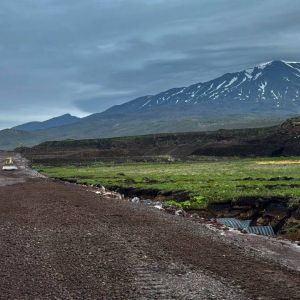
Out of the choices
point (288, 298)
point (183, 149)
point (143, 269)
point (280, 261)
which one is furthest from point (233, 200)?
point (183, 149)

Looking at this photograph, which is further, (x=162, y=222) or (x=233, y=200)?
(x=233, y=200)

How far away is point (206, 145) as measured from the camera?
149 metres

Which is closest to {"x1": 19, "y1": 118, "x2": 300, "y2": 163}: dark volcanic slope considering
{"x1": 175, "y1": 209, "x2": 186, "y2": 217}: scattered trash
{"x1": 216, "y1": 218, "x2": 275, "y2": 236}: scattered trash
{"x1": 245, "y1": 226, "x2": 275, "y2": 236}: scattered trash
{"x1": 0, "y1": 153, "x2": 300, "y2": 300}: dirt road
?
{"x1": 175, "y1": 209, "x2": 186, "y2": 217}: scattered trash

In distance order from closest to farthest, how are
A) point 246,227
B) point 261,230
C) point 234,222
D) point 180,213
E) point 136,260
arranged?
point 136,260, point 261,230, point 246,227, point 234,222, point 180,213

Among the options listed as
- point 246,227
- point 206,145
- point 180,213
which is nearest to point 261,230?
point 246,227

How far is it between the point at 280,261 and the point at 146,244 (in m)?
5.36

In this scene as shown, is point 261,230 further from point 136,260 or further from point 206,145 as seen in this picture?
point 206,145

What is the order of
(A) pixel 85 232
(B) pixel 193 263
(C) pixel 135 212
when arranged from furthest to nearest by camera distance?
(C) pixel 135 212, (A) pixel 85 232, (B) pixel 193 263

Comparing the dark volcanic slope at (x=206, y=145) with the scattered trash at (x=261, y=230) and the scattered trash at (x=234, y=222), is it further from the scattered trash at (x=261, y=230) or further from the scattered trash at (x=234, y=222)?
the scattered trash at (x=261, y=230)

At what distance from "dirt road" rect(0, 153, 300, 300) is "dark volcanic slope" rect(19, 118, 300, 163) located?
10031cm

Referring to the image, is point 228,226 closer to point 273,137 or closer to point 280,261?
point 280,261

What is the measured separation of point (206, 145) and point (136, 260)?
432ft

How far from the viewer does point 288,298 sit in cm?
1386

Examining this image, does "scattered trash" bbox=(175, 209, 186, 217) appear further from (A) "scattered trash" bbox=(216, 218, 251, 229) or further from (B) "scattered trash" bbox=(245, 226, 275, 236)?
(B) "scattered trash" bbox=(245, 226, 275, 236)
